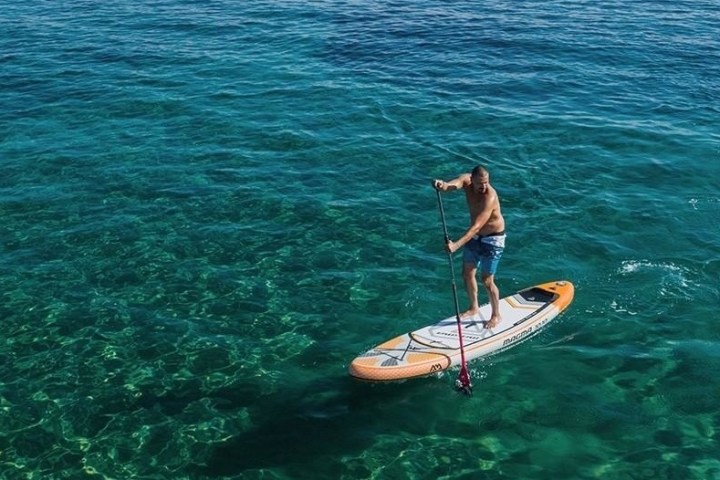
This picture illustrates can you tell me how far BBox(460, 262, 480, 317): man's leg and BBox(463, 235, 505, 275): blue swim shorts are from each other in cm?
16

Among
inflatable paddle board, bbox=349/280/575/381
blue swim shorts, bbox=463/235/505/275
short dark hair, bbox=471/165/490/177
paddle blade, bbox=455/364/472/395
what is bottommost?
paddle blade, bbox=455/364/472/395

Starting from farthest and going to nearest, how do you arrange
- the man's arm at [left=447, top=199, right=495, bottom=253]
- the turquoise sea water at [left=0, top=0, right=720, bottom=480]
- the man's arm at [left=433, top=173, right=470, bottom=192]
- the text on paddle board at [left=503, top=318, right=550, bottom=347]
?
the text on paddle board at [left=503, top=318, right=550, bottom=347], the man's arm at [left=447, top=199, right=495, bottom=253], the man's arm at [left=433, top=173, right=470, bottom=192], the turquoise sea water at [left=0, top=0, right=720, bottom=480]

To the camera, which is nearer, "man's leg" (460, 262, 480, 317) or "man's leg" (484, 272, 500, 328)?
"man's leg" (460, 262, 480, 317)

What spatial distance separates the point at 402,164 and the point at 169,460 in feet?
52.9

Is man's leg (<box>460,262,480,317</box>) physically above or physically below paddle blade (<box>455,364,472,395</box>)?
above

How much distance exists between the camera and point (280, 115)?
32625mm

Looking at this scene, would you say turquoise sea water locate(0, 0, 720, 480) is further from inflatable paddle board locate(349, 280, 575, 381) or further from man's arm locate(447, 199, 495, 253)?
man's arm locate(447, 199, 495, 253)

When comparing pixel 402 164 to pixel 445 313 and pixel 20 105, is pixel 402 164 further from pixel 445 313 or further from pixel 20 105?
pixel 20 105

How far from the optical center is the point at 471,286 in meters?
18.3

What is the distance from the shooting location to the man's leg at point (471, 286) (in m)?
17.9

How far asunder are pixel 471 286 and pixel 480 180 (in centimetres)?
330

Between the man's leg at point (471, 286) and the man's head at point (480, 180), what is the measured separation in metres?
2.30

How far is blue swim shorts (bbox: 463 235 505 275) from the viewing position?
17.2 metres

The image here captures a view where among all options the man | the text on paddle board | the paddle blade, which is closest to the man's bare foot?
the man
